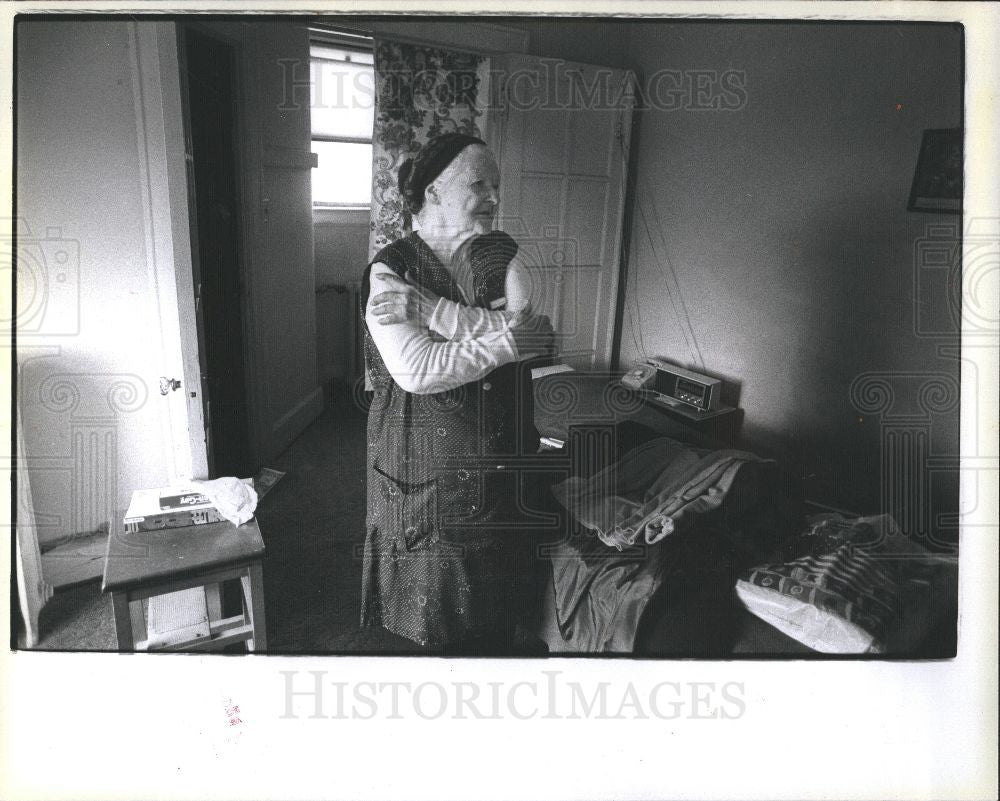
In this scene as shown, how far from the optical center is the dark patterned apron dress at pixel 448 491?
1517mm

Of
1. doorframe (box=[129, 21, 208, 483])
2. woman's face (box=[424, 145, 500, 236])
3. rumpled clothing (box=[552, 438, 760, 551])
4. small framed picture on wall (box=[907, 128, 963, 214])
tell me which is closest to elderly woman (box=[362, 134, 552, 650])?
woman's face (box=[424, 145, 500, 236])

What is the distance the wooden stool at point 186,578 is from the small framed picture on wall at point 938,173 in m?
1.36

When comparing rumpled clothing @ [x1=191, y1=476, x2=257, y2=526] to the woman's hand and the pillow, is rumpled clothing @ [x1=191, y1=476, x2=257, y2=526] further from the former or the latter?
the pillow

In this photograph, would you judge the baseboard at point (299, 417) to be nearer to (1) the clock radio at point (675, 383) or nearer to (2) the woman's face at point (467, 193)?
(2) the woman's face at point (467, 193)

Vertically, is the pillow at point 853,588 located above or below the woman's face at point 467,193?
below

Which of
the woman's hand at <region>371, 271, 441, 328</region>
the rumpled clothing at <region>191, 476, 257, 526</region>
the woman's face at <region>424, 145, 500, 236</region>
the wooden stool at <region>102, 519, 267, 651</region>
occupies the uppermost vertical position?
the woman's face at <region>424, 145, 500, 236</region>

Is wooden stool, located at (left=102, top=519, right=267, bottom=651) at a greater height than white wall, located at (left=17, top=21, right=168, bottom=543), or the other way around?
white wall, located at (left=17, top=21, right=168, bottom=543)

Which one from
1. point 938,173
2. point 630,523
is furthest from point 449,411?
point 938,173

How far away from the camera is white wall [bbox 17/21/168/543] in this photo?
148cm

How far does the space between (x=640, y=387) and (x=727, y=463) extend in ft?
0.70

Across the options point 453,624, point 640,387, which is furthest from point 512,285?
point 453,624

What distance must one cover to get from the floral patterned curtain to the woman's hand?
15 centimetres

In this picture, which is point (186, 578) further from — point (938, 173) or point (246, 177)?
point (938, 173)

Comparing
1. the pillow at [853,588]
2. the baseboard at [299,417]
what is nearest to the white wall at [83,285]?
the baseboard at [299,417]
